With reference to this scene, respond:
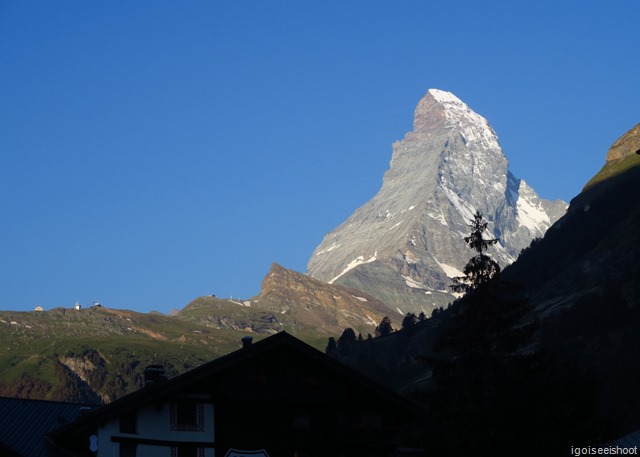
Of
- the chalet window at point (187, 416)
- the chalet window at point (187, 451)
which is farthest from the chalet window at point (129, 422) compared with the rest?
the chalet window at point (187, 451)

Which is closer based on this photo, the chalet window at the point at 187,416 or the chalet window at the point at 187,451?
the chalet window at the point at 187,451

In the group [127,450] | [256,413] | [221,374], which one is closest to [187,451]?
[127,450]

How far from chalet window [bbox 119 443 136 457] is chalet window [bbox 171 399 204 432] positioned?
2.02m

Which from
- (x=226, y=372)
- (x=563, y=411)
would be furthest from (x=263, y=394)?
(x=563, y=411)

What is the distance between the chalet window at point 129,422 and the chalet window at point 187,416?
174 centimetres

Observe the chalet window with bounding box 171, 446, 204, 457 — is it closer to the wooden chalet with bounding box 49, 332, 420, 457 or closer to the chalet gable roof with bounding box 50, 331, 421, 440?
the wooden chalet with bounding box 49, 332, 420, 457

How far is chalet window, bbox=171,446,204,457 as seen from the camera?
55.0 metres

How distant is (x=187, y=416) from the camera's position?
5550cm

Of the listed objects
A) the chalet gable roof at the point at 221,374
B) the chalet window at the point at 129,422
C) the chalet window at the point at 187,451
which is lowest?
the chalet window at the point at 187,451

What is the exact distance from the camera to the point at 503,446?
4591cm

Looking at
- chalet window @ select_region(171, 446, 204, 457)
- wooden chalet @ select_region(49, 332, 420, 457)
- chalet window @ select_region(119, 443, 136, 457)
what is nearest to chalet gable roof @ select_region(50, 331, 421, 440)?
wooden chalet @ select_region(49, 332, 420, 457)

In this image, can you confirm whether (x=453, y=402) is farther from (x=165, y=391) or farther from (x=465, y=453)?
(x=165, y=391)

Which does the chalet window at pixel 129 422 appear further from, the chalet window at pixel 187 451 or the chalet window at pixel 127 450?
the chalet window at pixel 187 451

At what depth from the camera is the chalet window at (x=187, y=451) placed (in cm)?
5503
